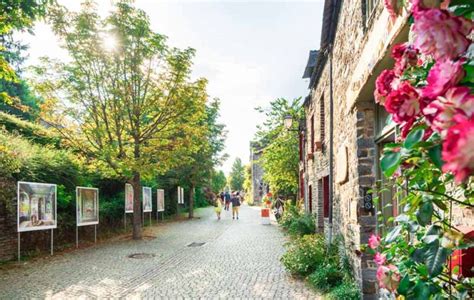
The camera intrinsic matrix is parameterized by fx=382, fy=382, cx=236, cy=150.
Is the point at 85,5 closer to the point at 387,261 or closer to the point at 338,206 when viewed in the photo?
the point at 338,206

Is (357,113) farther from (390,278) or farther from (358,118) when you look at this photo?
(390,278)

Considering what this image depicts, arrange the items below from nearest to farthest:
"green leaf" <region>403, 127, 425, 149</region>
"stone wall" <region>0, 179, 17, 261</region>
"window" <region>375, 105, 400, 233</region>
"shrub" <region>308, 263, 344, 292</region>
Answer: "green leaf" <region>403, 127, 425, 149</region>
"window" <region>375, 105, 400, 233</region>
"shrub" <region>308, 263, 344, 292</region>
"stone wall" <region>0, 179, 17, 261</region>

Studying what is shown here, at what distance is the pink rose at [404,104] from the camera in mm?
1315

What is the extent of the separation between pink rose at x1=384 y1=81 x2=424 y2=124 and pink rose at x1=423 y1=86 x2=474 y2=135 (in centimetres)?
28

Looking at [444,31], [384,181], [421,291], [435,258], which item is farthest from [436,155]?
[384,181]

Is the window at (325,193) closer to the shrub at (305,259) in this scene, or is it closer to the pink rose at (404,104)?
the shrub at (305,259)

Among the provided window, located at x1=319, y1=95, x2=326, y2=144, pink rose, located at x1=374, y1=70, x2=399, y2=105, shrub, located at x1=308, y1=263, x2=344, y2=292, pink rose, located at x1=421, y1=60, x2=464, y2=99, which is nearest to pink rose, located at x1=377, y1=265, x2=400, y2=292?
pink rose, located at x1=374, y1=70, x2=399, y2=105

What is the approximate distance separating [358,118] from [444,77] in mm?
Result: 4142

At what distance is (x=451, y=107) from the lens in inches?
38.1

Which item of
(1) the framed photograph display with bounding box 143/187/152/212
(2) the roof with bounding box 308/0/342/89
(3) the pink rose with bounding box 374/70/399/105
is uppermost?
(2) the roof with bounding box 308/0/342/89

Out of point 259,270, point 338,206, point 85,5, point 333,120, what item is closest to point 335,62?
point 333,120

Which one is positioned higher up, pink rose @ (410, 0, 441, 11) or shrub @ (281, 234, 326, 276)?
pink rose @ (410, 0, 441, 11)

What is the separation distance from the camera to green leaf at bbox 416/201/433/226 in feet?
5.08

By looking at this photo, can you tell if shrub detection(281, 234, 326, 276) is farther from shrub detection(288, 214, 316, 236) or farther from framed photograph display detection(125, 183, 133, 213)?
framed photograph display detection(125, 183, 133, 213)
